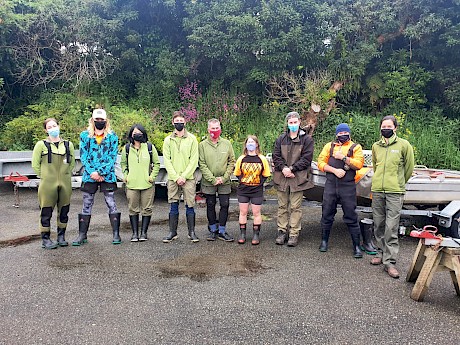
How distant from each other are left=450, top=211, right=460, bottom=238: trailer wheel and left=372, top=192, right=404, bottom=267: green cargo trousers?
1.27 m

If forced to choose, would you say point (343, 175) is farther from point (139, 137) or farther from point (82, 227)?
point (82, 227)

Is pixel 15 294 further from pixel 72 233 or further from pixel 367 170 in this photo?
pixel 367 170

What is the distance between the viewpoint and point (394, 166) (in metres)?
5.21

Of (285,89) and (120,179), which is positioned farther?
(285,89)

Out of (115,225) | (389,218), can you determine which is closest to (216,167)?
(115,225)

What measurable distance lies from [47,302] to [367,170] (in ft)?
14.3

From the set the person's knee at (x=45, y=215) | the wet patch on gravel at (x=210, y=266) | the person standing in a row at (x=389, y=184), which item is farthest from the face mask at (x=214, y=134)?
the person's knee at (x=45, y=215)

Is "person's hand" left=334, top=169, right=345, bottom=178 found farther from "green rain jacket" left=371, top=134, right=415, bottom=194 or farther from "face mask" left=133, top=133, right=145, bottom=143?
"face mask" left=133, top=133, right=145, bottom=143

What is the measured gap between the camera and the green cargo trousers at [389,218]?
5117mm

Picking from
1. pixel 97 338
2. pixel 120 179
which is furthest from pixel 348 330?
pixel 120 179

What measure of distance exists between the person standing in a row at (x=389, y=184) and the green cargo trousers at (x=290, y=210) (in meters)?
1.09

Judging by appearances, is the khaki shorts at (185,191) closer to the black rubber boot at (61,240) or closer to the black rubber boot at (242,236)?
the black rubber boot at (242,236)

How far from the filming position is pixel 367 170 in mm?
5898

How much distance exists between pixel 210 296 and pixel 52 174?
291 centimetres
